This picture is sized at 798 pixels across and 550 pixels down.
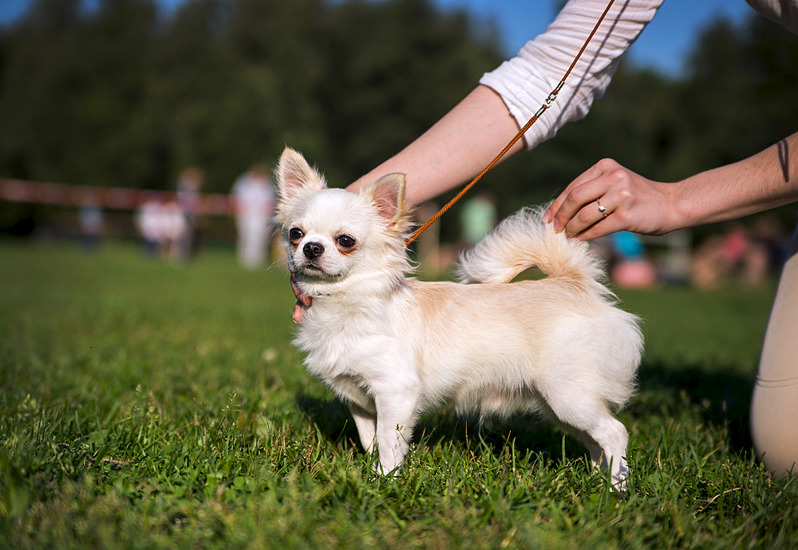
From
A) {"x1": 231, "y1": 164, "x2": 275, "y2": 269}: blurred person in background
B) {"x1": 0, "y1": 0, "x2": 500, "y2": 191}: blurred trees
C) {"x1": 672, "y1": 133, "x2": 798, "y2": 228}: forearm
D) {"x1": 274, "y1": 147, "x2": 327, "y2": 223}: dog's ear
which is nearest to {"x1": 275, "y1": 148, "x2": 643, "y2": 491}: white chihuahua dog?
{"x1": 274, "y1": 147, "x2": 327, "y2": 223}: dog's ear

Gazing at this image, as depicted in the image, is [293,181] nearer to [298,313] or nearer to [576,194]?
[298,313]

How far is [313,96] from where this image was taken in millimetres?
32812

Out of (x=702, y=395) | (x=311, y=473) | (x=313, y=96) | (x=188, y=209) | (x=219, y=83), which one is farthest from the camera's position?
(x=219, y=83)

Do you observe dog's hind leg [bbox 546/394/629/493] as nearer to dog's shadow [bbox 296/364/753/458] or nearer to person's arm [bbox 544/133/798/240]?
dog's shadow [bbox 296/364/753/458]

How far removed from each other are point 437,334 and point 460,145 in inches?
30.3

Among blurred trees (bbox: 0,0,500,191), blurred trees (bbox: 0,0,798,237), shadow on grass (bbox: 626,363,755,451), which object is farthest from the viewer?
blurred trees (bbox: 0,0,500,191)

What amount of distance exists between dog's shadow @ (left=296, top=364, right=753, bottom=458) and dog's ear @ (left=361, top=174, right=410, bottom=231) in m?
0.86

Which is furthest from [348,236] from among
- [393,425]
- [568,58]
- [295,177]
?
[568,58]

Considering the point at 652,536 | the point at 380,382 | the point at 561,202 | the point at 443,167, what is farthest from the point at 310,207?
the point at 652,536

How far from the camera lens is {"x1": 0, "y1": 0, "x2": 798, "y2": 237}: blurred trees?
101 feet

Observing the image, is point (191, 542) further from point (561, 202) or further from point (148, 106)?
point (148, 106)

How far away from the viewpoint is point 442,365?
2328 millimetres

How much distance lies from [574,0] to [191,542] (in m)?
2.37

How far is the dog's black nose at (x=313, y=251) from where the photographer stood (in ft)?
7.53
